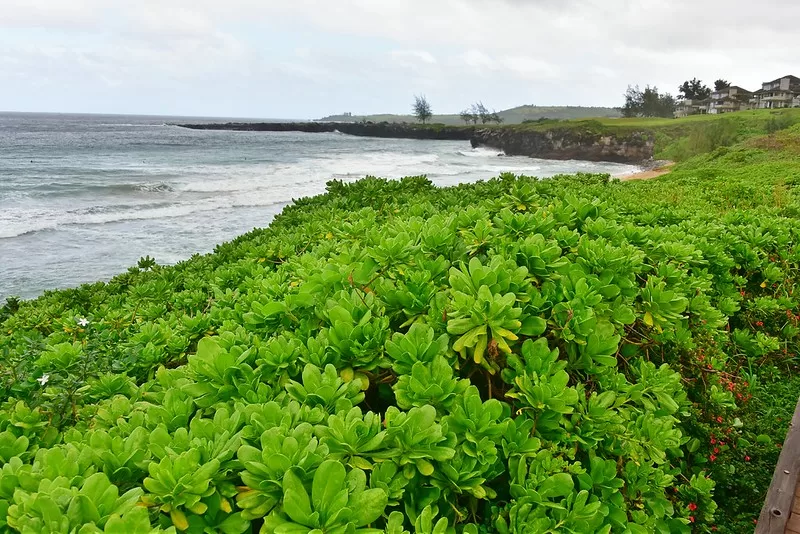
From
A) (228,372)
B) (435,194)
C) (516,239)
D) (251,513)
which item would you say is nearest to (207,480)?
(251,513)

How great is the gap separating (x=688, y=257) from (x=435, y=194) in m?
4.30

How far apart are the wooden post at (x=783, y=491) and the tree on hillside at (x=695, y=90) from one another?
366 ft

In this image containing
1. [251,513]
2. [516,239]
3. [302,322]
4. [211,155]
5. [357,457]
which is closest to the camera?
[251,513]

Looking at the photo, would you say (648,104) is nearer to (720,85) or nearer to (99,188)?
(720,85)

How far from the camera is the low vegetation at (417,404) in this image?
1.21 m

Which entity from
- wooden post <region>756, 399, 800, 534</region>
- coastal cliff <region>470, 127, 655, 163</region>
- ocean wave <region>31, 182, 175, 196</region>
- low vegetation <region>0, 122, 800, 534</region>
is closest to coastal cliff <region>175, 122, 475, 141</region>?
coastal cliff <region>470, 127, 655, 163</region>

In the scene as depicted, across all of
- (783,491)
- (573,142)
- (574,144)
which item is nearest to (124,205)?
(783,491)

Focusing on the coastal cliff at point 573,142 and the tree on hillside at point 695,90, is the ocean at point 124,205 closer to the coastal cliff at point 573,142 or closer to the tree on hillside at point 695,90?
the coastal cliff at point 573,142

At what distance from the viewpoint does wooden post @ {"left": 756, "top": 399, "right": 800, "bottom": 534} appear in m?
2.60


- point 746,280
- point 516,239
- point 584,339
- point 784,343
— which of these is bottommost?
point 784,343

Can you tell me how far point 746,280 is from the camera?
422cm

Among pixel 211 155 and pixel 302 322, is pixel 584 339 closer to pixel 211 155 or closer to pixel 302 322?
pixel 302 322

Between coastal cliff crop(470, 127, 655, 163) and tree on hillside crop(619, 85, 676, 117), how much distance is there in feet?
131

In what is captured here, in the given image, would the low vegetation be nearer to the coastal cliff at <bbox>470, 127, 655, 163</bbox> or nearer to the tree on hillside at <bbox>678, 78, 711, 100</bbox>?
the coastal cliff at <bbox>470, 127, 655, 163</bbox>
